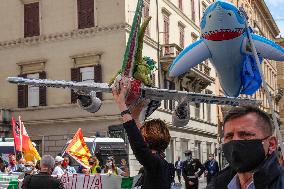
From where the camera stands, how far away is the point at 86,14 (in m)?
25.7

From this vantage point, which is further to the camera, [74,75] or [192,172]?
[74,75]

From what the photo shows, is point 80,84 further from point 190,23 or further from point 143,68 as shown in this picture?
point 190,23

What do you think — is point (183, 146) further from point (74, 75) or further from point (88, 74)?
point (74, 75)

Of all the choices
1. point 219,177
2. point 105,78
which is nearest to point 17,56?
point 105,78

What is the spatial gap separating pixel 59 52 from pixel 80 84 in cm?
1869

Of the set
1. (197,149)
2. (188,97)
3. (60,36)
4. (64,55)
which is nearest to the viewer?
(188,97)

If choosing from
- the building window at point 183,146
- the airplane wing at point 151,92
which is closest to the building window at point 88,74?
the building window at point 183,146

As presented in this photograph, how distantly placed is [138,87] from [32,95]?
20726mm

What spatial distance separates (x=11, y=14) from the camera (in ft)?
90.5

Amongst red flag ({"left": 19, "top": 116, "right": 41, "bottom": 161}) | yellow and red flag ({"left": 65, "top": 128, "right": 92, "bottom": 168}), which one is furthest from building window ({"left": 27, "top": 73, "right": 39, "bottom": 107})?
yellow and red flag ({"left": 65, "top": 128, "right": 92, "bottom": 168})

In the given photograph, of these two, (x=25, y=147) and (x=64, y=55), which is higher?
(x=64, y=55)

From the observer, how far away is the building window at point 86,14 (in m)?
25.6

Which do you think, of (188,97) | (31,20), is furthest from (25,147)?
(31,20)

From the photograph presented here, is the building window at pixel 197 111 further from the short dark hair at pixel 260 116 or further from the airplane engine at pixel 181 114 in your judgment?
Answer: the short dark hair at pixel 260 116
